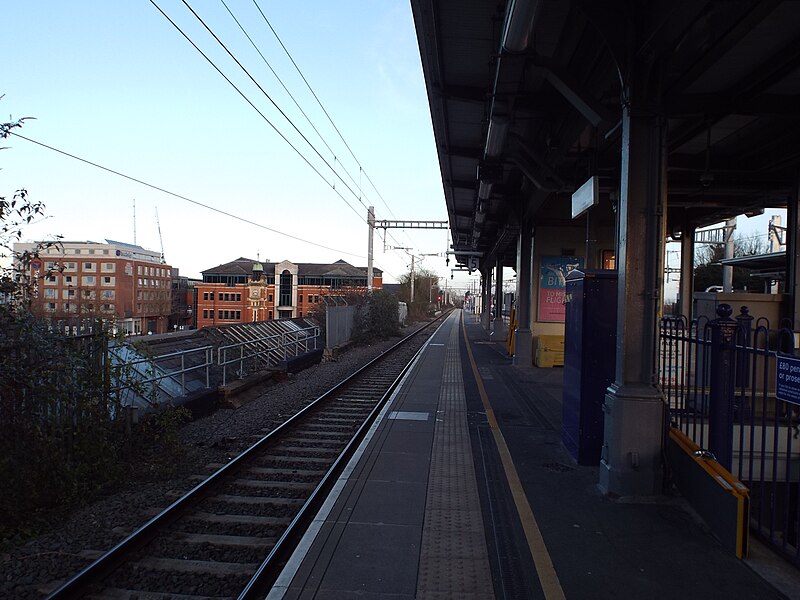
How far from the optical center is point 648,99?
242 inches

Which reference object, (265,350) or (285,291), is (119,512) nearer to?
(265,350)

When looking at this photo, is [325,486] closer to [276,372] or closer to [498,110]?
[498,110]

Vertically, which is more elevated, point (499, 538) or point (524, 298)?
point (524, 298)

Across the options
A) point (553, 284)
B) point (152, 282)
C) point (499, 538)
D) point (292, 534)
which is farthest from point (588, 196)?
point (152, 282)

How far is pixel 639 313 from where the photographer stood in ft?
20.6

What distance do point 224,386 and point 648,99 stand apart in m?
9.90

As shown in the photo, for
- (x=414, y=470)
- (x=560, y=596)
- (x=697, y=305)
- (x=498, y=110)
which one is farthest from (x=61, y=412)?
(x=697, y=305)

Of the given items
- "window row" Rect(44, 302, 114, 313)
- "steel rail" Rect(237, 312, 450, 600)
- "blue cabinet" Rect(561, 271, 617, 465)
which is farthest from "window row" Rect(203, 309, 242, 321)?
"blue cabinet" Rect(561, 271, 617, 465)

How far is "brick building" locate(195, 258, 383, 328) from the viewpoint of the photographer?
5172 cm

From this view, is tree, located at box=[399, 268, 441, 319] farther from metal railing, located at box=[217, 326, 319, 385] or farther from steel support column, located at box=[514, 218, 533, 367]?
steel support column, located at box=[514, 218, 533, 367]

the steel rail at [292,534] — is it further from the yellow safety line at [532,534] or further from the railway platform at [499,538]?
the yellow safety line at [532,534]

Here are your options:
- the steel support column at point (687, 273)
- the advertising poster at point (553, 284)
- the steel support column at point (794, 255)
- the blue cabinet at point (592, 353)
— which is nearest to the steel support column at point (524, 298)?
the advertising poster at point (553, 284)

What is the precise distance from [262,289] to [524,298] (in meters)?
36.2

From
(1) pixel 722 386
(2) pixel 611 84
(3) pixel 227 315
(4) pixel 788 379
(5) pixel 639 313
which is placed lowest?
(3) pixel 227 315
